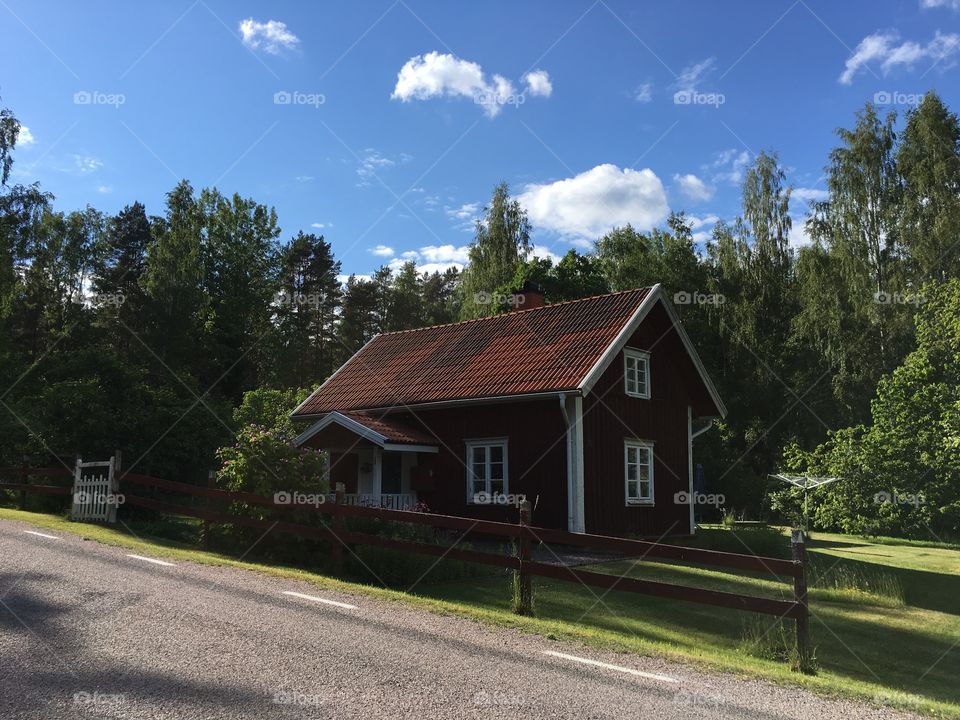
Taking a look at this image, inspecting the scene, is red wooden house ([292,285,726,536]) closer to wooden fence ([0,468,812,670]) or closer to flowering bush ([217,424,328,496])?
flowering bush ([217,424,328,496])

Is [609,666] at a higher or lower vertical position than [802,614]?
lower

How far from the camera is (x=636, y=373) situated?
63.3 feet

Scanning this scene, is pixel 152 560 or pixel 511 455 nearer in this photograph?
pixel 152 560

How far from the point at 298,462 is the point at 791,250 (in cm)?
3271

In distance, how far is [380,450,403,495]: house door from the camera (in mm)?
18688

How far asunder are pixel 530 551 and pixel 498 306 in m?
27.0

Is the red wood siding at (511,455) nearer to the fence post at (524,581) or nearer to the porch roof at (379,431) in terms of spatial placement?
the porch roof at (379,431)

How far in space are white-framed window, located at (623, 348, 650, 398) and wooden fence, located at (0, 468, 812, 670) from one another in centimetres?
891

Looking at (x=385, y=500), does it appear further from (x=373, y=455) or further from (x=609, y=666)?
(x=609, y=666)

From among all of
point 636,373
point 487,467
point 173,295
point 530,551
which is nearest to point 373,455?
point 487,467

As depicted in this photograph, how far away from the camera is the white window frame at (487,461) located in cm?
1762

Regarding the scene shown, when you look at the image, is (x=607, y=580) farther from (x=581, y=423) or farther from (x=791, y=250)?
(x=791, y=250)

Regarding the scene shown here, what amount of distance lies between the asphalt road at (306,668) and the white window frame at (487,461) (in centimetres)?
912

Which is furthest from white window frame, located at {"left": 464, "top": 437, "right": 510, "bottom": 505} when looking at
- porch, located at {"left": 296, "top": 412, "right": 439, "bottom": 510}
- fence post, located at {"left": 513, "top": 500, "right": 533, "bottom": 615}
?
fence post, located at {"left": 513, "top": 500, "right": 533, "bottom": 615}
